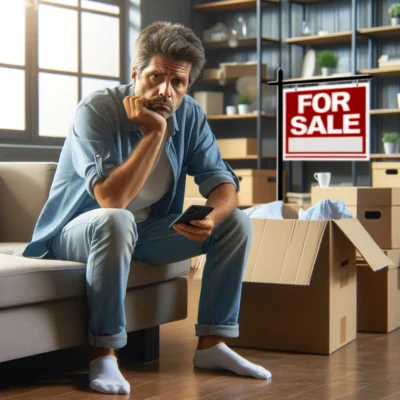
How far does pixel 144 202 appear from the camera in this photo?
2414 millimetres

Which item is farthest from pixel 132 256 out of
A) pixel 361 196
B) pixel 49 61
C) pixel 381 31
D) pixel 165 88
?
pixel 381 31

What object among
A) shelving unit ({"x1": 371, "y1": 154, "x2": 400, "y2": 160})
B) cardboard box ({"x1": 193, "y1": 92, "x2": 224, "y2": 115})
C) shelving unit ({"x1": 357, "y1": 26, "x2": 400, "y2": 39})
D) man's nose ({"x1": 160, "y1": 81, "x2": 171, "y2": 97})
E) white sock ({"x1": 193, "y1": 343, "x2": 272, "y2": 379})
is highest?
shelving unit ({"x1": 357, "y1": 26, "x2": 400, "y2": 39})

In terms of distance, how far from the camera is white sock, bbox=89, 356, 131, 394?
2.11 m

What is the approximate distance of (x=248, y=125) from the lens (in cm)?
692

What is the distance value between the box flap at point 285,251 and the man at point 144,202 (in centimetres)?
29

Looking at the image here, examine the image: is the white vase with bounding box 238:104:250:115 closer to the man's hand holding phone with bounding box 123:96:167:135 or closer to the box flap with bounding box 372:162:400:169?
the box flap with bounding box 372:162:400:169

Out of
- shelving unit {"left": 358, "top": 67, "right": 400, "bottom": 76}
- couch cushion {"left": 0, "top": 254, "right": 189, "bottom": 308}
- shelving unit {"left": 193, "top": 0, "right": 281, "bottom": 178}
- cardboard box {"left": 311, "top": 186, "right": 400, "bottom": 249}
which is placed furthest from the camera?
shelving unit {"left": 193, "top": 0, "right": 281, "bottom": 178}

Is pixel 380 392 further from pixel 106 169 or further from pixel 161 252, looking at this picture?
pixel 106 169

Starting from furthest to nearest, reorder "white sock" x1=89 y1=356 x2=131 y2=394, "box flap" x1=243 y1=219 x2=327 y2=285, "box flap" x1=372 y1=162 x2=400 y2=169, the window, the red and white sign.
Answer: "box flap" x1=372 y1=162 x2=400 y2=169 < the window < the red and white sign < "box flap" x1=243 y1=219 x2=327 y2=285 < "white sock" x1=89 y1=356 x2=131 y2=394

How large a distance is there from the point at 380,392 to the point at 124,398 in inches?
27.7

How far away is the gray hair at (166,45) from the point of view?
2.34m

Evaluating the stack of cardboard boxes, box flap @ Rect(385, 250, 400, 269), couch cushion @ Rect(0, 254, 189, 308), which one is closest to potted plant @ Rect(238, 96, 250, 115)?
the stack of cardboard boxes

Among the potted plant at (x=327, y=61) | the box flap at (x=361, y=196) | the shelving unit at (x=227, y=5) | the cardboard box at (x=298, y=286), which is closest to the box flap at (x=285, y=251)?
the cardboard box at (x=298, y=286)

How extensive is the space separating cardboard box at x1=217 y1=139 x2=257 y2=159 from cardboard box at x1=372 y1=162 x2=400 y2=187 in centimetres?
107
